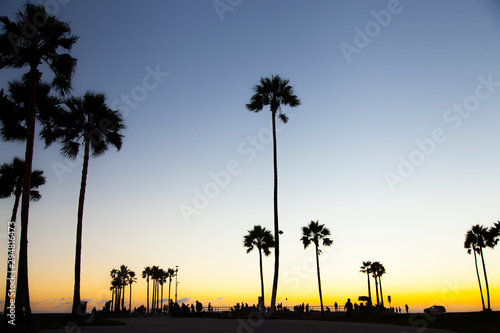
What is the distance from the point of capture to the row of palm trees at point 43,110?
17.1 metres

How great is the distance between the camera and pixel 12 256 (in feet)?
55.9

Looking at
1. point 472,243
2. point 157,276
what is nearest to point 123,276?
point 157,276

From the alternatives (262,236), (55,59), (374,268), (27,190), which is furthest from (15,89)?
(374,268)

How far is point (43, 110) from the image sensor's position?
68.1 ft

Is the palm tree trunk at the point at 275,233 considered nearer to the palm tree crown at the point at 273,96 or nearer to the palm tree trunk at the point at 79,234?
the palm tree crown at the point at 273,96

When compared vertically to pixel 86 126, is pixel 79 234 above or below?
below

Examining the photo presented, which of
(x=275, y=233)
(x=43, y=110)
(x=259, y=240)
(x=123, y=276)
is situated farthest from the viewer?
(x=123, y=276)

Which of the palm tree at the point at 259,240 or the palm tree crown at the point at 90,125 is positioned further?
the palm tree at the point at 259,240

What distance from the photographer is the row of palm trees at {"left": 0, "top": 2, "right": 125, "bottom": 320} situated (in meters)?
17.1

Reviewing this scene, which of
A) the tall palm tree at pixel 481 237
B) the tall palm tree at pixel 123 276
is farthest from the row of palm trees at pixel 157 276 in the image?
the tall palm tree at pixel 481 237

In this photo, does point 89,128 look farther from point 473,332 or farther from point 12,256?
point 473,332

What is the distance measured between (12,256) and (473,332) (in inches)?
843
